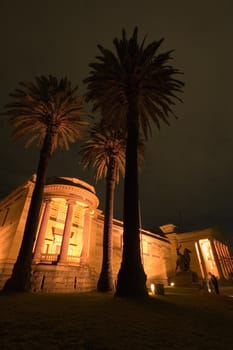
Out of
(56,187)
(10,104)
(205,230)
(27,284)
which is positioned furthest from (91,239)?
(205,230)

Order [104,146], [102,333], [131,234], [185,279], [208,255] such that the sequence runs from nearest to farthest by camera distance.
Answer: [102,333]
[131,234]
[104,146]
[185,279]
[208,255]

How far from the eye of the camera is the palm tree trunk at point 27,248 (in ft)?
38.8

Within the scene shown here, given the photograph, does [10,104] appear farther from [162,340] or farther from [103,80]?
[162,340]

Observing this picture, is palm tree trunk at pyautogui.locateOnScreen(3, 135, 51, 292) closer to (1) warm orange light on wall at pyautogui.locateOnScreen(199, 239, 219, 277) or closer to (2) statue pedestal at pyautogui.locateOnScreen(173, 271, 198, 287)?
(2) statue pedestal at pyautogui.locateOnScreen(173, 271, 198, 287)

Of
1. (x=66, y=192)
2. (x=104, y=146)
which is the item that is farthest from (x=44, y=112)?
(x=66, y=192)

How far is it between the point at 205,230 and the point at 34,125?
152ft

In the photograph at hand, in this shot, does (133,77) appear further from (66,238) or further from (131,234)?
(66,238)

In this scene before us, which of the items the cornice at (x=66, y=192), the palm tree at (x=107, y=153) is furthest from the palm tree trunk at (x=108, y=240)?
the cornice at (x=66, y=192)

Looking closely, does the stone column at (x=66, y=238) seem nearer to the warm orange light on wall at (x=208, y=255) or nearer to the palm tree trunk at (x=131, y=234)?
the palm tree trunk at (x=131, y=234)

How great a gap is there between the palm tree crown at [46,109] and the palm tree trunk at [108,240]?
6515 millimetres

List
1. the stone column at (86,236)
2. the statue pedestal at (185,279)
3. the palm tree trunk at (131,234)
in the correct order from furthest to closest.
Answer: the statue pedestal at (185,279) < the stone column at (86,236) < the palm tree trunk at (131,234)

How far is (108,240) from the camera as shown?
1759 centimetres

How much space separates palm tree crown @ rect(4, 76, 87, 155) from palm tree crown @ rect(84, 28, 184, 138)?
253cm

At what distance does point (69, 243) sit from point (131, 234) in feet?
70.3
